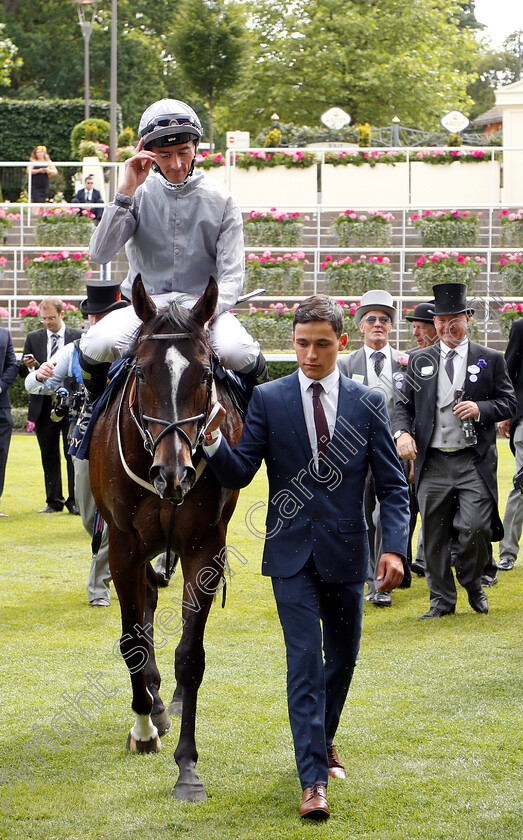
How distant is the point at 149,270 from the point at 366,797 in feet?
7.95

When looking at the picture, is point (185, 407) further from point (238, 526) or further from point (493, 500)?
point (238, 526)

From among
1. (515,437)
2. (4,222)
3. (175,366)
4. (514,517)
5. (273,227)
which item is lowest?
(514,517)

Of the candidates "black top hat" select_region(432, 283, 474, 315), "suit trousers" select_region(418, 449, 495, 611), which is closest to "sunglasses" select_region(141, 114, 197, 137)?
"black top hat" select_region(432, 283, 474, 315)

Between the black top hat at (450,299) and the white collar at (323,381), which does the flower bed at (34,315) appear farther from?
the white collar at (323,381)

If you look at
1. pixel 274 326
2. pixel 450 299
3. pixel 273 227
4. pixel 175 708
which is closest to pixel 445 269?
pixel 274 326

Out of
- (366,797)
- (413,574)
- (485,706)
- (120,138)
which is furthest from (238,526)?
(120,138)

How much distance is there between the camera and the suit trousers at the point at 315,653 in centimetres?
381

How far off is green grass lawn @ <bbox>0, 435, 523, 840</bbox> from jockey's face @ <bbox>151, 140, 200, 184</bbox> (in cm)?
255

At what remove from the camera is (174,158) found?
14.9 ft

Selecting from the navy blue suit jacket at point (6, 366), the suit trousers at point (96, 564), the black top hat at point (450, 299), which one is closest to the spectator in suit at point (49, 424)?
the navy blue suit jacket at point (6, 366)

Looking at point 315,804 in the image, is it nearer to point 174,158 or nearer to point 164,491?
point 164,491

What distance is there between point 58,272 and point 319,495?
17.3 metres

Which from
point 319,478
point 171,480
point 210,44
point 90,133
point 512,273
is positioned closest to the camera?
point 171,480

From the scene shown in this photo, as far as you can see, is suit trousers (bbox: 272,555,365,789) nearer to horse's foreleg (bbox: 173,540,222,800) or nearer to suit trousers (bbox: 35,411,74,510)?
horse's foreleg (bbox: 173,540,222,800)
